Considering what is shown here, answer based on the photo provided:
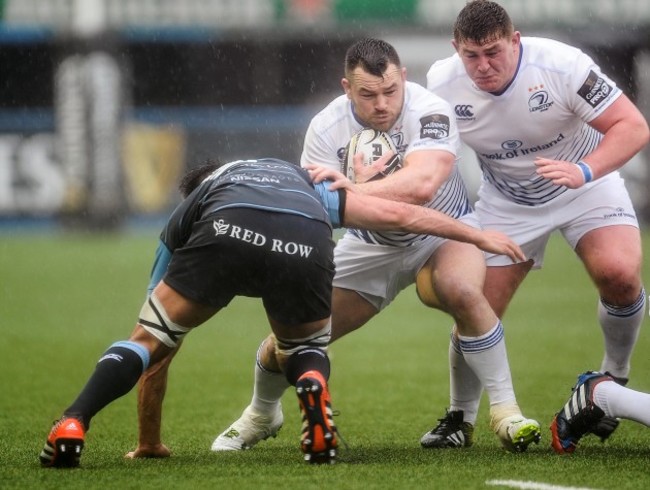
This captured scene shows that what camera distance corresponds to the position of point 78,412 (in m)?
5.62

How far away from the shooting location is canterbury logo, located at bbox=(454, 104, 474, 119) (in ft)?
23.6

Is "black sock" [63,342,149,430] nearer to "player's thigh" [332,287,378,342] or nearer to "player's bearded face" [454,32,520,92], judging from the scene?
"player's thigh" [332,287,378,342]

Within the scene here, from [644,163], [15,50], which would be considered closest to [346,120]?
[644,163]

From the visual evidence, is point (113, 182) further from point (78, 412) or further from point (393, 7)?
point (78, 412)

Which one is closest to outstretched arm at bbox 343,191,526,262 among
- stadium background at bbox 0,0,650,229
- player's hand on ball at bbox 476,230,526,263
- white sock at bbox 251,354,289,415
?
player's hand on ball at bbox 476,230,526,263

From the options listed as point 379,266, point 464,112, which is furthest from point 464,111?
point 379,266

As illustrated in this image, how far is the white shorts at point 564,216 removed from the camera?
7.18m

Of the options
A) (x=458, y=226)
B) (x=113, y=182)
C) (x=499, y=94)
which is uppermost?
(x=499, y=94)

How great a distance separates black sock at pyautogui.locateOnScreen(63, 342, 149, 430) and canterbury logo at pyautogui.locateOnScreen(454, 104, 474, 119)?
7.71 ft

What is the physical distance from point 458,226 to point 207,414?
2764 mm

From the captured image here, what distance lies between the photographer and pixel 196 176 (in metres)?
6.48

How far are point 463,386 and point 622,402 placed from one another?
1207mm

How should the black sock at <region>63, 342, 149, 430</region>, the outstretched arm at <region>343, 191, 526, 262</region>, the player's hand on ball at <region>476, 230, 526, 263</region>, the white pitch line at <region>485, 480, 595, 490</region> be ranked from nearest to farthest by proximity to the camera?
the white pitch line at <region>485, 480, 595, 490</region>, the black sock at <region>63, 342, 149, 430</region>, the outstretched arm at <region>343, 191, 526, 262</region>, the player's hand on ball at <region>476, 230, 526, 263</region>

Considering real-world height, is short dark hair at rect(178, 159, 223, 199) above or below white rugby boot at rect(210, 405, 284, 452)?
above
